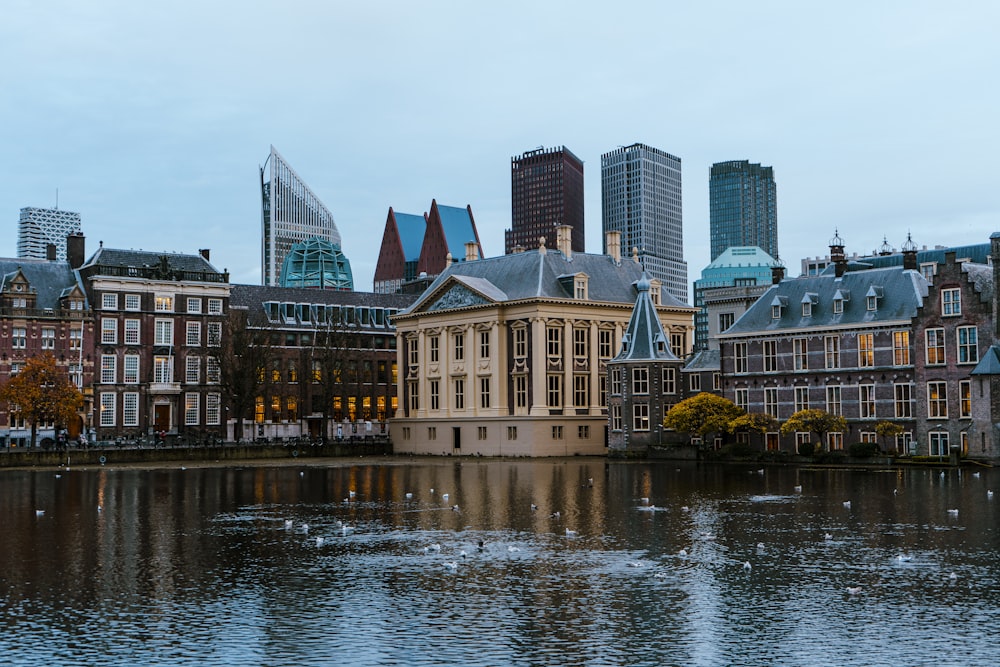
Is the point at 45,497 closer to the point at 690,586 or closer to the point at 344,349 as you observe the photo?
the point at 690,586

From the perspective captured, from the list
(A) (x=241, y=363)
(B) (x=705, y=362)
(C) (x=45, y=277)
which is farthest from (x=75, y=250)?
(B) (x=705, y=362)

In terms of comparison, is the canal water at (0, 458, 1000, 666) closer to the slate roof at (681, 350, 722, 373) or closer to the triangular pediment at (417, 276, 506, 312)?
the slate roof at (681, 350, 722, 373)

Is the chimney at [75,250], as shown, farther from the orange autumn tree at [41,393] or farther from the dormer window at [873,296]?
the dormer window at [873,296]

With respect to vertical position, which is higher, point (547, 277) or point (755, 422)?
point (547, 277)

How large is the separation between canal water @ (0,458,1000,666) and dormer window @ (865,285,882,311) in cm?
3340

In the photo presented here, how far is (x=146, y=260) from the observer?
125312 mm

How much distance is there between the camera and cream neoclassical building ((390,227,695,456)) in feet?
349

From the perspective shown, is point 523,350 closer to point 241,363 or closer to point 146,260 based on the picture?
point 241,363

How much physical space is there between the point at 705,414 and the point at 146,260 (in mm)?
66056

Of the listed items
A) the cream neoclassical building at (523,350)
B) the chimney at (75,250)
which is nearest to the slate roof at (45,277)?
the chimney at (75,250)

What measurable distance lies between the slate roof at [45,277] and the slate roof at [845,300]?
68854mm

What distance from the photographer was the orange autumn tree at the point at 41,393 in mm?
102562

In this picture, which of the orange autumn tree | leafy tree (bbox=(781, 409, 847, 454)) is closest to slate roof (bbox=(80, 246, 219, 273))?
the orange autumn tree

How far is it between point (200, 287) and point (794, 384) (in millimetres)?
66479
